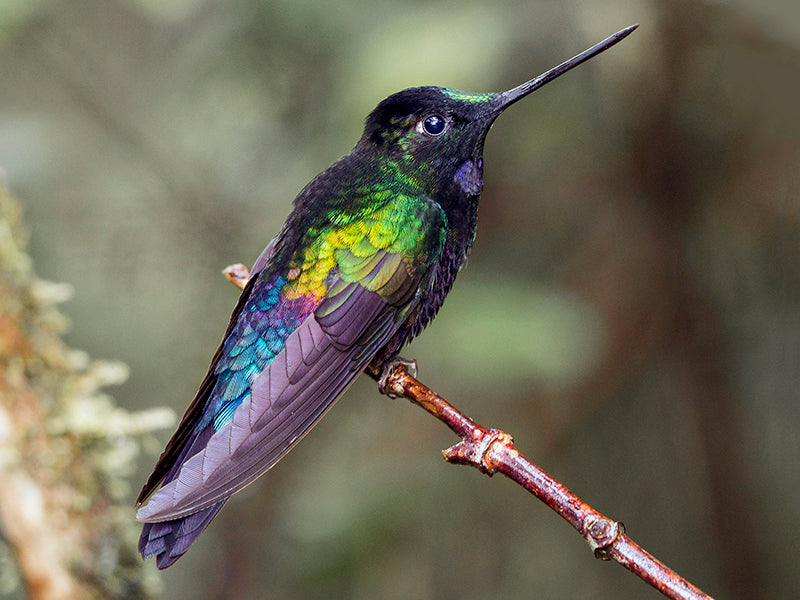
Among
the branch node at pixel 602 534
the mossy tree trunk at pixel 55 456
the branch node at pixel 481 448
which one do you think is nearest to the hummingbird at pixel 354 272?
the branch node at pixel 481 448

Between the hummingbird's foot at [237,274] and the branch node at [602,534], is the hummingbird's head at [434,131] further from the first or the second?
the branch node at [602,534]

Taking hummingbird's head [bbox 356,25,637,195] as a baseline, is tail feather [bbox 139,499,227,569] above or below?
below

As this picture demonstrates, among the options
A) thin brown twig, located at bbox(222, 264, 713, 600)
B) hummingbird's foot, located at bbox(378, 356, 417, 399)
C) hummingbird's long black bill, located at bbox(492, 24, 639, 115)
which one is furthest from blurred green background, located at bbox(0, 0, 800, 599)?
thin brown twig, located at bbox(222, 264, 713, 600)

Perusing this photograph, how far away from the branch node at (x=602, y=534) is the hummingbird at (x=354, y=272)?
0.58m

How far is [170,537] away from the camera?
152cm

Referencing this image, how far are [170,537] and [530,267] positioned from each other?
2.35 meters

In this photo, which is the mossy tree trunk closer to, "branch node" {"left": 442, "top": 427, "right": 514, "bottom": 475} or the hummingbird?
the hummingbird

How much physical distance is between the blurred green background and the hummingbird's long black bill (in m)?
0.95

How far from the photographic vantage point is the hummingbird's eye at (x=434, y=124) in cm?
203

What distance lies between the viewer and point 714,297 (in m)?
3.79

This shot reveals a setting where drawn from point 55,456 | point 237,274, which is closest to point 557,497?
point 237,274

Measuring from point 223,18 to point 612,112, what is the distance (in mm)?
1679

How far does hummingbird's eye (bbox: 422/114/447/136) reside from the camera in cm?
203

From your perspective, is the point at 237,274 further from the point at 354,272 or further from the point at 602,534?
the point at 602,534
